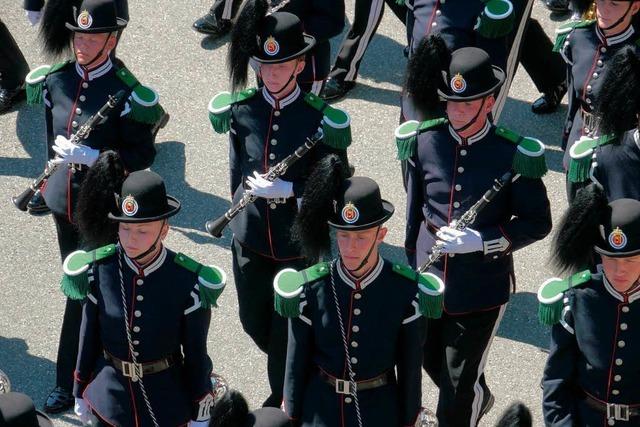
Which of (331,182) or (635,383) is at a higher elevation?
(331,182)

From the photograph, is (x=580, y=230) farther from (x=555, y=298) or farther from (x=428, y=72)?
(x=428, y=72)

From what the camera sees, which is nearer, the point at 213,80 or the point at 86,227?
the point at 86,227

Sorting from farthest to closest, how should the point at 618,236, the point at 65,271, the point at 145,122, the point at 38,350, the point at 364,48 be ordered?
the point at 364,48 < the point at 38,350 < the point at 145,122 < the point at 65,271 < the point at 618,236

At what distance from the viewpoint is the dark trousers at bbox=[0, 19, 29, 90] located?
11344 mm

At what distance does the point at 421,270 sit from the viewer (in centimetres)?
830

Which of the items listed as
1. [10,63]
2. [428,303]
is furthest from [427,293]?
[10,63]

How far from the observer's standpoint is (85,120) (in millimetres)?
8945

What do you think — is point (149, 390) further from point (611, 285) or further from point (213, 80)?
point (213, 80)

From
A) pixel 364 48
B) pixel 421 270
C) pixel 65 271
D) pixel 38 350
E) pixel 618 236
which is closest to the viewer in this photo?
pixel 618 236

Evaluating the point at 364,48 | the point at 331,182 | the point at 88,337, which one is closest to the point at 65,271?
the point at 88,337

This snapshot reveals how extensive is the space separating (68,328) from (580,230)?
3006 mm

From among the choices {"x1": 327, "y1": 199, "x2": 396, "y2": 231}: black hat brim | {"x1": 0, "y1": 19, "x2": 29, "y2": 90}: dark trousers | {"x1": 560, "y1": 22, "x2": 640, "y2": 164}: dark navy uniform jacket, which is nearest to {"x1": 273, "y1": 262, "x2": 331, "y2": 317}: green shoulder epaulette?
{"x1": 327, "y1": 199, "x2": 396, "y2": 231}: black hat brim

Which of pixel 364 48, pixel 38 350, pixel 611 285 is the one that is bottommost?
pixel 38 350

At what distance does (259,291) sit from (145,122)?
108cm
